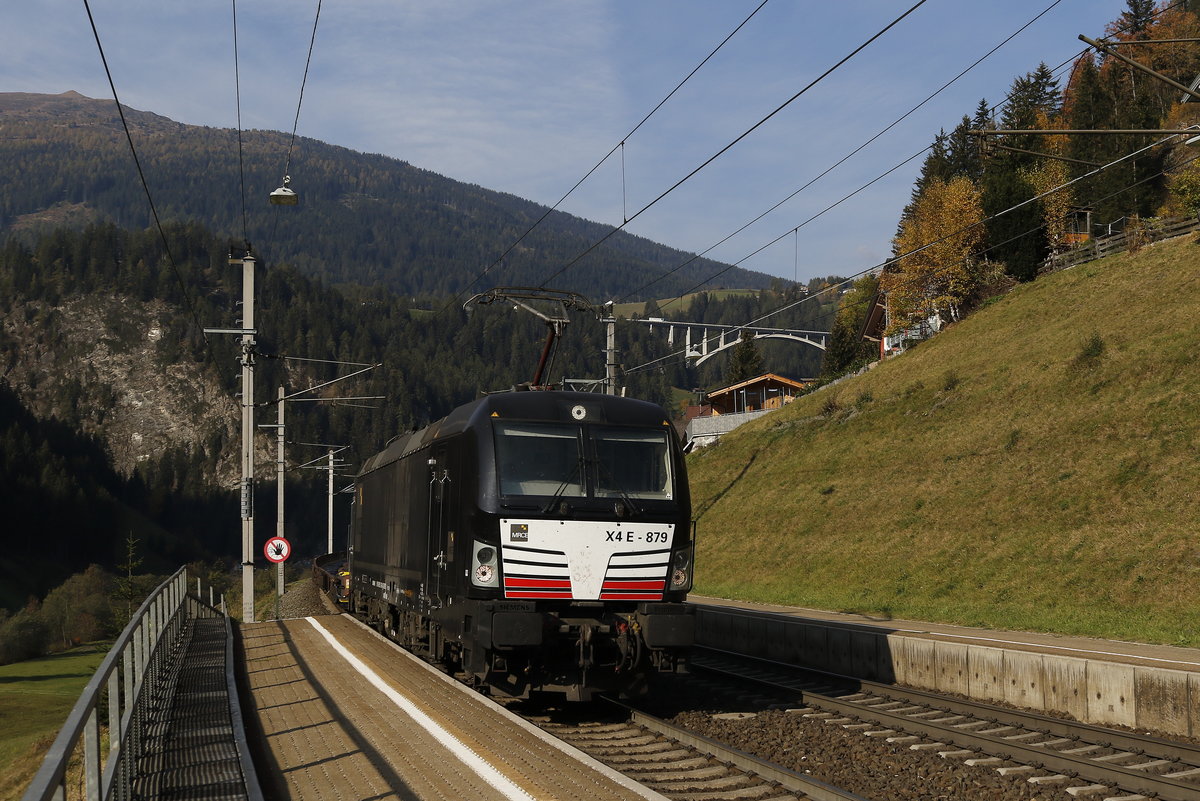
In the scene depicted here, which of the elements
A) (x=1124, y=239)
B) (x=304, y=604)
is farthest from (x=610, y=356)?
(x=1124, y=239)

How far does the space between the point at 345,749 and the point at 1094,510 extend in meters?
23.1

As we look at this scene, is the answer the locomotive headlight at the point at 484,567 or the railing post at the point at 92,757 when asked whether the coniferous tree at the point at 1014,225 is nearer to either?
the locomotive headlight at the point at 484,567

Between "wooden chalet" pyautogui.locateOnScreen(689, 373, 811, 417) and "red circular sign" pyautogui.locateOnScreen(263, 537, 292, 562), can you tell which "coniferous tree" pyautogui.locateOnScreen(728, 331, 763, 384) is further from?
"red circular sign" pyautogui.locateOnScreen(263, 537, 292, 562)

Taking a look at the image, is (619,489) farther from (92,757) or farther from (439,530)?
(92,757)

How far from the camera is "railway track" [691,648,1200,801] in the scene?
9922 millimetres

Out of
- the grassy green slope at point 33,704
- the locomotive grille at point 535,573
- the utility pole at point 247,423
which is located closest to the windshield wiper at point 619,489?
the locomotive grille at point 535,573

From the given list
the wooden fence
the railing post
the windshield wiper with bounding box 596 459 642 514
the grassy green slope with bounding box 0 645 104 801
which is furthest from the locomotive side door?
the wooden fence

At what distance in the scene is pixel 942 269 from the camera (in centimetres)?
6456

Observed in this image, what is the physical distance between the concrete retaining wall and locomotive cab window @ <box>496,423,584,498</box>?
242 inches

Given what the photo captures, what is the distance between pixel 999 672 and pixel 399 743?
26.5 feet

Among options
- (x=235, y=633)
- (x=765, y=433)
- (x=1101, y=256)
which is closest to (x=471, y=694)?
(x=235, y=633)

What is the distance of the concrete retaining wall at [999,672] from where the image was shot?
40.1ft

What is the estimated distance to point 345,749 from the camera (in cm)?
1110

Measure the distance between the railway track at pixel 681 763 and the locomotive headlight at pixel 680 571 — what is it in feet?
5.33
